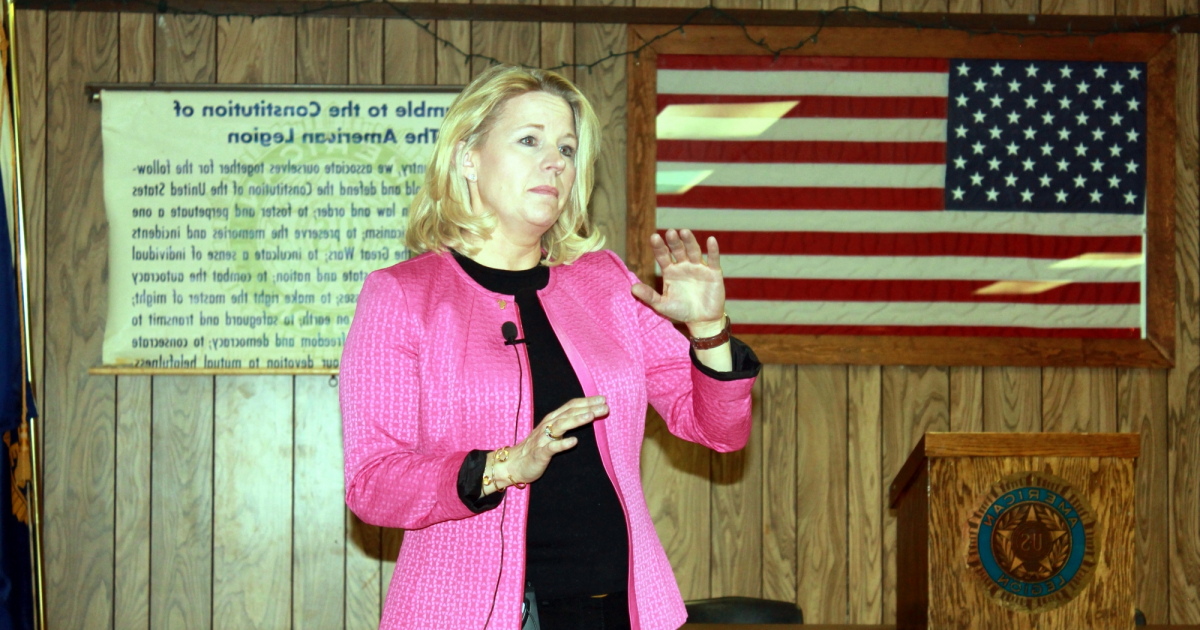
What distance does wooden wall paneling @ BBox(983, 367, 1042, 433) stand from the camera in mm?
3594

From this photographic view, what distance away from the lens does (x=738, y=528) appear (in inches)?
139

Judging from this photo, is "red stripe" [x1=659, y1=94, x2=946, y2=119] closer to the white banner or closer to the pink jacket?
the white banner

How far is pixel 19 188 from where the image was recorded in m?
2.98

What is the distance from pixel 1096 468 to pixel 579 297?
1264 mm

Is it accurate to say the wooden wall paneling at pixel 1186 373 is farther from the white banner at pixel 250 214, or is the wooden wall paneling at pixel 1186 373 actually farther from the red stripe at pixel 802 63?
the white banner at pixel 250 214

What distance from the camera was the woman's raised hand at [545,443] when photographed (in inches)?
50.7

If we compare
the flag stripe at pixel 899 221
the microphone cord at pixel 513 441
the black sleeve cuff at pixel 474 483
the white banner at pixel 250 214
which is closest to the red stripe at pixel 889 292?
the flag stripe at pixel 899 221

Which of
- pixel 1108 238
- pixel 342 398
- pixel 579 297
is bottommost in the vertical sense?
pixel 342 398

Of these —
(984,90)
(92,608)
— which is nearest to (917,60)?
(984,90)

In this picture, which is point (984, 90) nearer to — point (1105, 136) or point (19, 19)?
point (1105, 136)

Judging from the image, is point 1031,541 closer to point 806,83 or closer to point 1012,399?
point 1012,399

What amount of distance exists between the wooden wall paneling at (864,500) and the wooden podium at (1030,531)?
134 centimetres

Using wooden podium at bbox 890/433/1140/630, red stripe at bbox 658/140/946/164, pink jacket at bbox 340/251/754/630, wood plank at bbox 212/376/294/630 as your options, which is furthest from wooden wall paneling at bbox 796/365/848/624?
pink jacket at bbox 340/251/754/630

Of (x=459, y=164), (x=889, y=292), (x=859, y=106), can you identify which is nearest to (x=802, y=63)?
(x=859, y=106)
